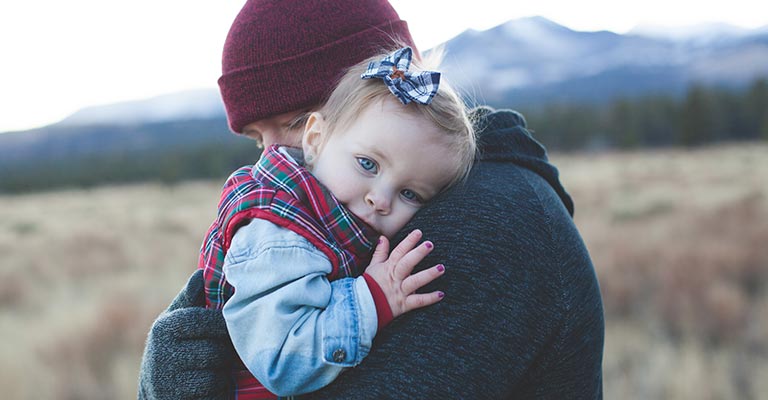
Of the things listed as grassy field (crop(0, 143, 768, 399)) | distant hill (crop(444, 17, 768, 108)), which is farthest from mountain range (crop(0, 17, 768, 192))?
grassy field (crop(0, 143, 768, 399))

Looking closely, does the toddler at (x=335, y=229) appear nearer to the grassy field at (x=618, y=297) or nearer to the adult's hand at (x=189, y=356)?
the adult's hand at (x=189, y=356)

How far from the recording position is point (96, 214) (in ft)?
51.4

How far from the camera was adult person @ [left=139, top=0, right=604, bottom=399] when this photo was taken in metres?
1.17

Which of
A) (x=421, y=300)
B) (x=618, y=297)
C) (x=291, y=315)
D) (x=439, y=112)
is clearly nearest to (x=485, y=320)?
(x=421, y=300)

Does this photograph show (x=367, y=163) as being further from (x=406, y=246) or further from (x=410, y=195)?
(x=406, y=246)

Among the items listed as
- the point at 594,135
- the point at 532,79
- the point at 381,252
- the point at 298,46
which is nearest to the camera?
the point at 381,252

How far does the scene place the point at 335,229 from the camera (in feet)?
4.77

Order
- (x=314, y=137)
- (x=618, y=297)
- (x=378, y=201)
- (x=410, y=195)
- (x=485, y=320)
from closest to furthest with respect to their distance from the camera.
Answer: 1. (x=485, y=320)
2. (x=378, y=201)
3. (x=410, y=195)
4. (x=314, y=137)
5. (x=618, y=297)

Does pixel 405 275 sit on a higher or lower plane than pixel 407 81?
lower

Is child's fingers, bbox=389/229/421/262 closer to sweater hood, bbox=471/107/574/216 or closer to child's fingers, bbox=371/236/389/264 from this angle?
child's fingers, bbox=371/236/389/264

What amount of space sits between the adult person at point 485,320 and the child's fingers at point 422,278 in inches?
1.0

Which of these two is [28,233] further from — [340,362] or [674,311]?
[340,362]

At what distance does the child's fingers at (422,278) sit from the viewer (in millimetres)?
1248

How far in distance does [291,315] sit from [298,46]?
1067mm
